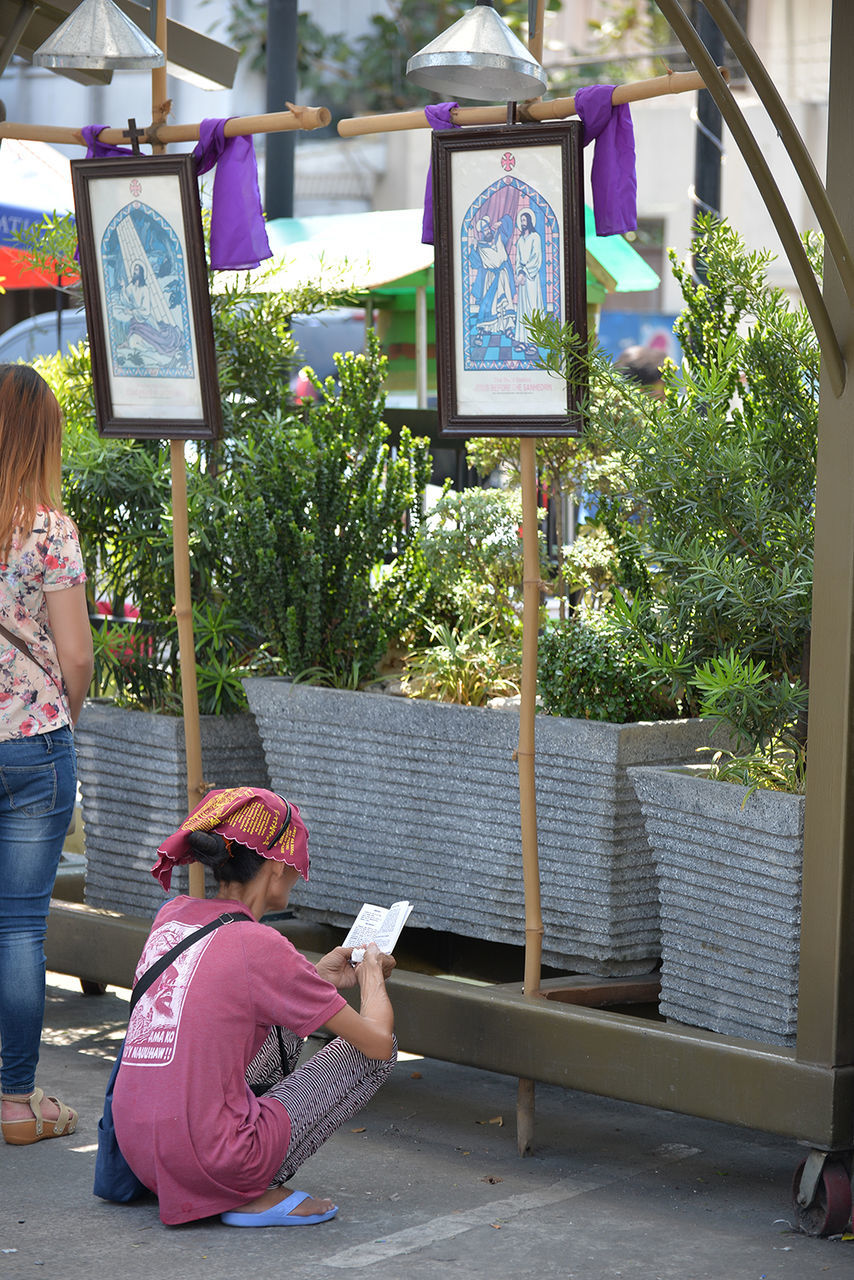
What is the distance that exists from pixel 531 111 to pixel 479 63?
217 mm

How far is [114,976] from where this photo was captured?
4078 millimetres

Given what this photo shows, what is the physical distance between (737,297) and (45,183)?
4.59 metres

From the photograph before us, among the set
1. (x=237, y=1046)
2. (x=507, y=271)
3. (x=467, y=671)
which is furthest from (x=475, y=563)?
(x=237, y=1046)

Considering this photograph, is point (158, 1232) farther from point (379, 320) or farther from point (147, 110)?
point (147, 110)

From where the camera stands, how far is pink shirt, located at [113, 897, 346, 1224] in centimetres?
293

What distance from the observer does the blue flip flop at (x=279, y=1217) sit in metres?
3.06

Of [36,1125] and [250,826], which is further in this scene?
[36,1125]

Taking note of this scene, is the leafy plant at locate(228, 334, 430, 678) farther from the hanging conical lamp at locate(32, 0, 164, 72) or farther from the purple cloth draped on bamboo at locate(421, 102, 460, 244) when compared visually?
the hanging conical lamp at locate(32, 0, 164, 72)

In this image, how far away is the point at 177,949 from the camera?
10.0ft

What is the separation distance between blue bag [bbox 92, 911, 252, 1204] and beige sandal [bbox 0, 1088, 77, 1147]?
1.21 feet

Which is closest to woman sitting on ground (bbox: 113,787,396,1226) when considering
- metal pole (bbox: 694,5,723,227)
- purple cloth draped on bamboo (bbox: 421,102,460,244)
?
purple cloth draped on bamboo (bbox: 421,102,460,244)

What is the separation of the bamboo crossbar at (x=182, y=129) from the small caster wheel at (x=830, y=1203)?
7.68ft

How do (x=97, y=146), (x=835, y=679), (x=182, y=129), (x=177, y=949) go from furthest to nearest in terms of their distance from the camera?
1. (x=97, y=146)
2. (x=182, y=129)
3. (x=177, y=949)
4. (x=835, y=679)

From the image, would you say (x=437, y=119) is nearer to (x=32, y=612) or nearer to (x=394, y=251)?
(x=32, y=612)
